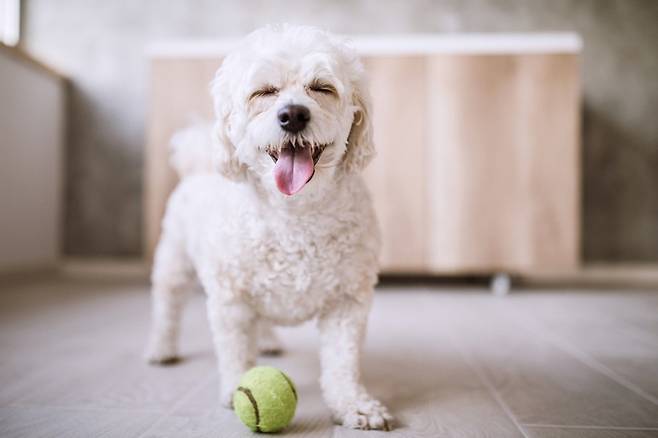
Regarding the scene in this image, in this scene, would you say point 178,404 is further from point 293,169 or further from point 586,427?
point 586,427

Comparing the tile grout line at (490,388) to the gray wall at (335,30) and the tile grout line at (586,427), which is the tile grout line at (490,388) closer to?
the tile grout line at (586,427)

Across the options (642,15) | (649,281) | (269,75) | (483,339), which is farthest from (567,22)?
(269,75)

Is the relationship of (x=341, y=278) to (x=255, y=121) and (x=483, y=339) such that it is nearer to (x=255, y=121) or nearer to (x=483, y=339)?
(x=255, y=121)

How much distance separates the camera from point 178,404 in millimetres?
1184

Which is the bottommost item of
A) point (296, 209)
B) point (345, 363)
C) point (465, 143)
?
point (345, 363)

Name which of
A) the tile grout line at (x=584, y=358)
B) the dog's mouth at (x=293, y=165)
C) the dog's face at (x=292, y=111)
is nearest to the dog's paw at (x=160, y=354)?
the dog's face at (x=292, y=111)

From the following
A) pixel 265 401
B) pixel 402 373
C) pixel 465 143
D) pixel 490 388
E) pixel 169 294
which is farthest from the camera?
pixel 465 143

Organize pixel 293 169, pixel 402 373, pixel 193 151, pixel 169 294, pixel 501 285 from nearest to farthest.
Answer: pixel 293 169, pixel 402 373, pixel 169 294, pixel 193 151, pixel 501 285

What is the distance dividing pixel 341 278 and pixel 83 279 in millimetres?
2816

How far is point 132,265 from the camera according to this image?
11.3 ft

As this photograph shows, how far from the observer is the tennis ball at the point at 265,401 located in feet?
3.18

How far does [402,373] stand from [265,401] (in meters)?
0.59

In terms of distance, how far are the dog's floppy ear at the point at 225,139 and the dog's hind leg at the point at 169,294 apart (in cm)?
51

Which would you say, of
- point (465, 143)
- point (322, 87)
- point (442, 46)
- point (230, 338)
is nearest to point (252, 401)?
point (230, 338)
